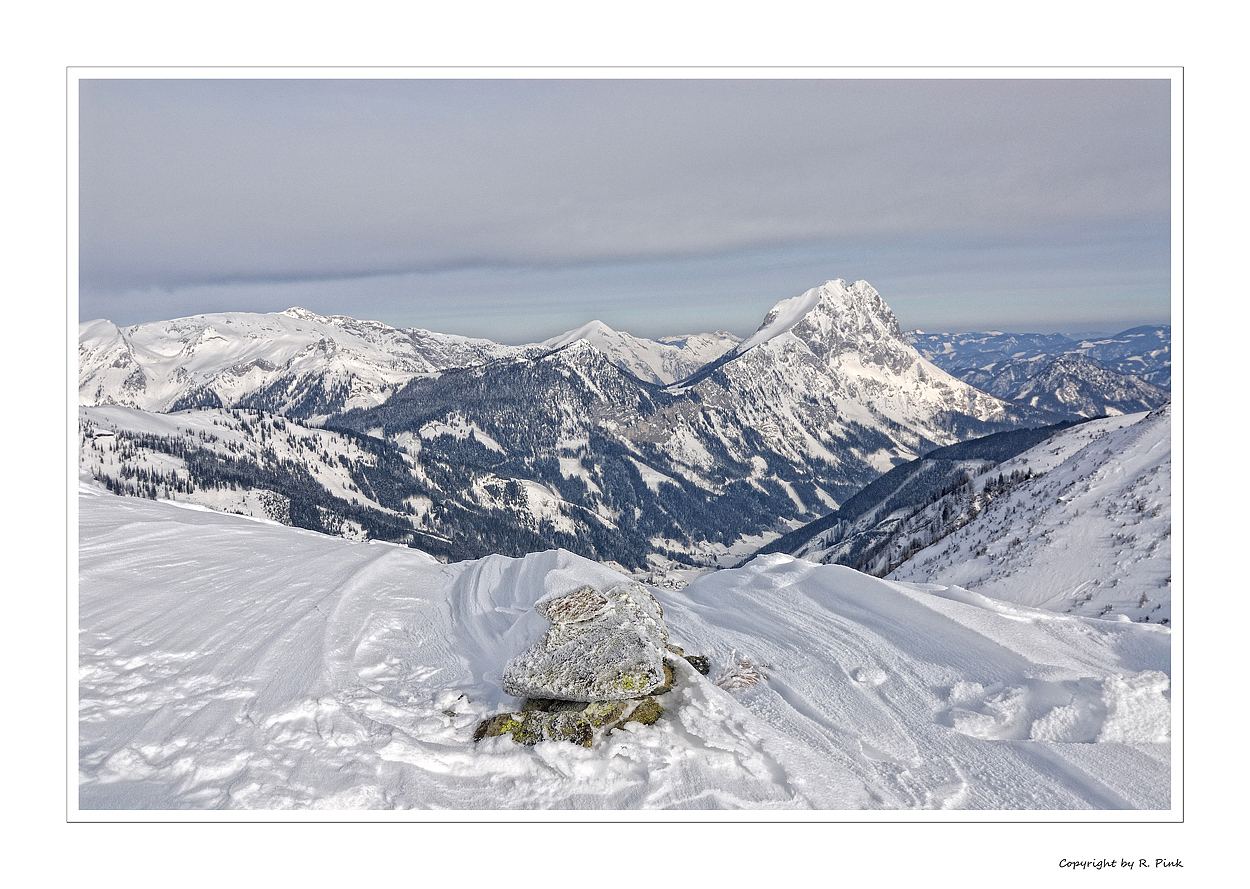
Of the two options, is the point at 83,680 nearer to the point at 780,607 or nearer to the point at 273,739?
the point at 273,739

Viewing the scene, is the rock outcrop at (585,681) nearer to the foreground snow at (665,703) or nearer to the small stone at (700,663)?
the foreground snow at (665,703)

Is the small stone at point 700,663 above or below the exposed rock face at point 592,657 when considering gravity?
below

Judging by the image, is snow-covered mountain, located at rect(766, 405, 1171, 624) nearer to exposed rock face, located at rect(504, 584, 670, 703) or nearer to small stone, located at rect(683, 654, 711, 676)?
small stone, located at rect(683, 654, 711, 676)

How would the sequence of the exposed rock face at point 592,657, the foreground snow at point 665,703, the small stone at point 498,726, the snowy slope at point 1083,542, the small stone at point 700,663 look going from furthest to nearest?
the snowy slope at point 1083,542, the small stone at point 700,663, the exposed rock face at point 592,657, the small stone at point 498,726, the foreground snow at point 665,703

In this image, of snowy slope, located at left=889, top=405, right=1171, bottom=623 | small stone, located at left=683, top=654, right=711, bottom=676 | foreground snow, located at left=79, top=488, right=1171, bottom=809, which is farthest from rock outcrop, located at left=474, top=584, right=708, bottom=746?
snowy slope, located at left=889, top=405, right=1171, bottom=623

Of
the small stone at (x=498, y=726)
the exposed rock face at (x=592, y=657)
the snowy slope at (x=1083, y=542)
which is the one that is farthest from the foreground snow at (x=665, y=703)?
the snowy slope at (x=1083, y=542)

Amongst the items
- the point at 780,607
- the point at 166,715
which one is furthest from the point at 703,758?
the point at 166,715

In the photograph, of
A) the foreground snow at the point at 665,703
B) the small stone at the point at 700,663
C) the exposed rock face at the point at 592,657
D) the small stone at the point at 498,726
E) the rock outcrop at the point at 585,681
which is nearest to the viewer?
the foreground snow at the point at 665,703

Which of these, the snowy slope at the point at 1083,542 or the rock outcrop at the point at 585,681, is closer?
the rock outcrop at the point at 585,681
